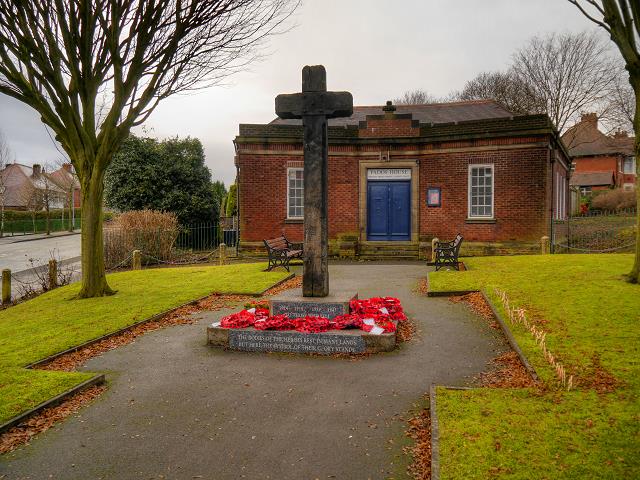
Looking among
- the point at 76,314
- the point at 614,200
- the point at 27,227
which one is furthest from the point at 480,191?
the point at 27,227

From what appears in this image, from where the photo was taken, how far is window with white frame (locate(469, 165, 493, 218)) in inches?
762

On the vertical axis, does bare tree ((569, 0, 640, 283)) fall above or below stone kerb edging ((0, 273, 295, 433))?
above

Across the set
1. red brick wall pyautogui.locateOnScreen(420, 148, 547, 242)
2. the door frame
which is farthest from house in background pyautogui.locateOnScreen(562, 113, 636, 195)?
the door frame

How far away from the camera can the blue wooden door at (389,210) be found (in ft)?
67.2

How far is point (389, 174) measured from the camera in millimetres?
20453

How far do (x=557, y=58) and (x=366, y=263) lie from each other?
2768cm

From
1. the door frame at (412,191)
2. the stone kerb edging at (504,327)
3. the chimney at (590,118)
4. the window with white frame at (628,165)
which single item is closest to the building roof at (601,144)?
the window with white frame at (628,165)

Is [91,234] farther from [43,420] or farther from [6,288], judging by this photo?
[43,420]

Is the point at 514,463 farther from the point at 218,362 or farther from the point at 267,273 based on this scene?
the point at 267,273

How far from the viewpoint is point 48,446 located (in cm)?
455

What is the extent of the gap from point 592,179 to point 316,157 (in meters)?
55.6

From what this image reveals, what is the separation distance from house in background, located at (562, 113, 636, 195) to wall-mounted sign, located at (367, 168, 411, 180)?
40163 millimetres

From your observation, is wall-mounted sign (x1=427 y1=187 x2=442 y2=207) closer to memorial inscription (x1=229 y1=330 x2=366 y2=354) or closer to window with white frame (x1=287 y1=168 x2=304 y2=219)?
window with white frame (x1=287 y1=168 x2=304 y2=219)

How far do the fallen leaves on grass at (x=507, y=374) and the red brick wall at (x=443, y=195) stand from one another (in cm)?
1327
